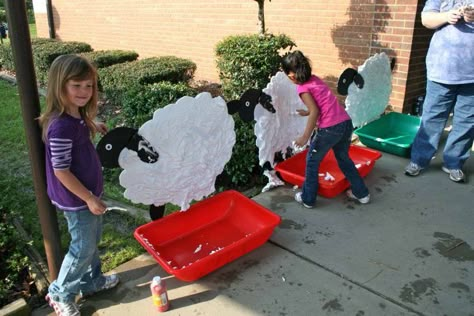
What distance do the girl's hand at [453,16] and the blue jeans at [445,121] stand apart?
0.55 m

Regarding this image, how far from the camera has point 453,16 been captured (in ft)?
11.2

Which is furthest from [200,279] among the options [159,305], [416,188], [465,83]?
[465,83]

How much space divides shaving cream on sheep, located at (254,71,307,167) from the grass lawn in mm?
1208

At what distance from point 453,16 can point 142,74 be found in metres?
4.56

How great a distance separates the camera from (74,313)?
2.35 m

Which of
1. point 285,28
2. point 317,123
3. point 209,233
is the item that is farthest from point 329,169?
point 285,28

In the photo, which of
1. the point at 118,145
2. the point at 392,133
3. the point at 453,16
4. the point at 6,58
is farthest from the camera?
the point at 6,58

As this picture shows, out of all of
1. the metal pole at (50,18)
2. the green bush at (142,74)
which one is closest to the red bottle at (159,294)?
the green bush at (142,74)

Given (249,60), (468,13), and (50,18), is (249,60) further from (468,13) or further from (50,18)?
(50,18)

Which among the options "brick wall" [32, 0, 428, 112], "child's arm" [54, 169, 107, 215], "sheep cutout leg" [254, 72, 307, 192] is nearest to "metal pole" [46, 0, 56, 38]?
"brick wall" [32, 0, 428, 112]

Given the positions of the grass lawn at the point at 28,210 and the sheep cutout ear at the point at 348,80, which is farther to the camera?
the sheep cutout ear at the point at 348,80

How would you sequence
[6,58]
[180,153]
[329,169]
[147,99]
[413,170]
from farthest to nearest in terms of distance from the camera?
[6,58]
[147,99]
[329,169]
[413,170]
[180,153]

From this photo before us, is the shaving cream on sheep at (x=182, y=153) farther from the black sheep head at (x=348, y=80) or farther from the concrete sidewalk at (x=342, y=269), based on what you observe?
the black sheep head at (x=348, y=80)

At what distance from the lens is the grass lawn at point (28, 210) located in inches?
120
